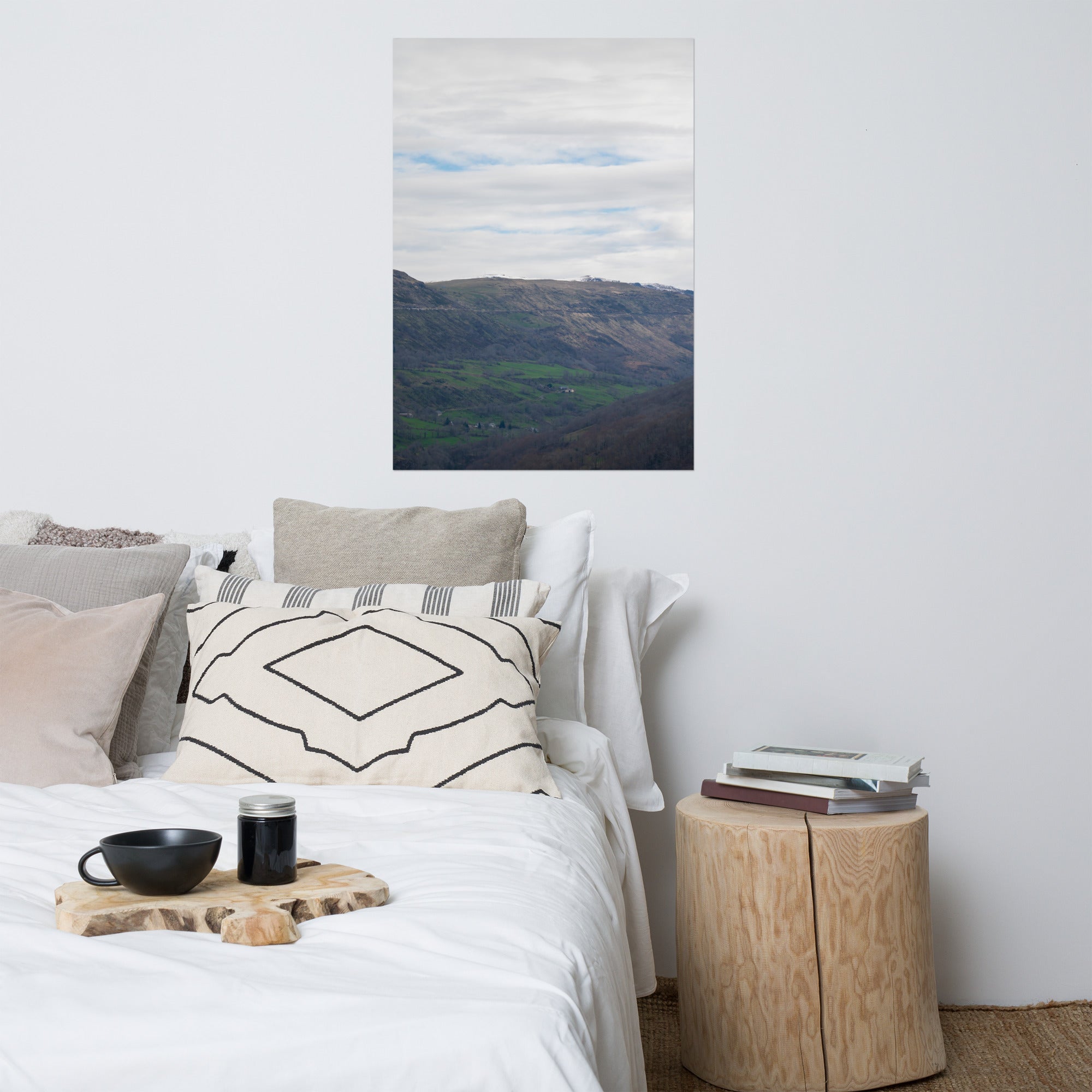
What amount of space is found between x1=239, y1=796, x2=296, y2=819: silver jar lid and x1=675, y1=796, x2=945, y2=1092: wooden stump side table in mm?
943

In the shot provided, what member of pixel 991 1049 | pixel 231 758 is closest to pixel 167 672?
pixel 231 758

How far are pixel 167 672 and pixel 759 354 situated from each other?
1399 mm

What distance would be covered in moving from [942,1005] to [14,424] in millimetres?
2454

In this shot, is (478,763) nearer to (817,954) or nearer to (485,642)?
(485,642)

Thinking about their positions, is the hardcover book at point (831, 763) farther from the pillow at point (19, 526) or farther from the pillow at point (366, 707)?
the pillow at point (19, 526)

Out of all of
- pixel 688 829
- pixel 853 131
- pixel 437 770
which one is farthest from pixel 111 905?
pixel 853 131

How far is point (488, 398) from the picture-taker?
7.62ft

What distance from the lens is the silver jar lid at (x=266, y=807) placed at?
3.17ft

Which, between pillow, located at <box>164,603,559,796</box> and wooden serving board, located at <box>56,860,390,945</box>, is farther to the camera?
pillow, located at <box>164,603,559,796</box>

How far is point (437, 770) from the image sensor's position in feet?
4.80

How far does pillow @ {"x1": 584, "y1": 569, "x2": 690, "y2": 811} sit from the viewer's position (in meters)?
2.03

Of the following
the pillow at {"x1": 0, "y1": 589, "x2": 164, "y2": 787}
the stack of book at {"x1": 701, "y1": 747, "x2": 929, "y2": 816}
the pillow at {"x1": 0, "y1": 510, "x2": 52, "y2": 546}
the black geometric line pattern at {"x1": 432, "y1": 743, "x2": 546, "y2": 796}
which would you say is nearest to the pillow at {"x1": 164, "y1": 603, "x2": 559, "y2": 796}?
the black geometric line pattern at {"x1": 432, "y1": 743, "x2": 546, "y2": 796}

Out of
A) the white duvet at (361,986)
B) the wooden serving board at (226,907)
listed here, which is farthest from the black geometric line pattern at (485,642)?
the wooden serving board at (226,907)

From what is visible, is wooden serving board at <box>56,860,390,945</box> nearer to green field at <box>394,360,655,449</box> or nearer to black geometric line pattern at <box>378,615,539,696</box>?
black geometric line pattern at <box>378,615,539,696</box>
